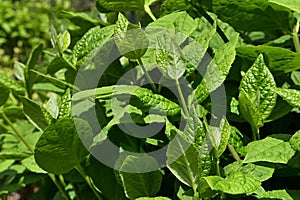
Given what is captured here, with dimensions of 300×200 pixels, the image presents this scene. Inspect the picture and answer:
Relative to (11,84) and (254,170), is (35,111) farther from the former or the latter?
(254,170)

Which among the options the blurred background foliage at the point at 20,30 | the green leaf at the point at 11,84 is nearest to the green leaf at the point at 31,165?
the green leaf at the point at 11,84

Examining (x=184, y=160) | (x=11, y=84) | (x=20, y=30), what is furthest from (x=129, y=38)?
(x=20, y=30)

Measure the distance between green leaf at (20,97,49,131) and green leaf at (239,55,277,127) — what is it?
1.01ft

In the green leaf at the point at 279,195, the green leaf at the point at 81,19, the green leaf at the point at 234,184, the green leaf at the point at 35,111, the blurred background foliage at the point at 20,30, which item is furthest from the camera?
the blurred background foliage at the point at 20,30

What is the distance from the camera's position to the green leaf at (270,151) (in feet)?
2.25

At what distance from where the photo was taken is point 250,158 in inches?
27.4

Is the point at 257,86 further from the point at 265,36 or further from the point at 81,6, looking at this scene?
the point at 81,6

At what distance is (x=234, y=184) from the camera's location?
2.04 ft

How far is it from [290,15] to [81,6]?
5.82m

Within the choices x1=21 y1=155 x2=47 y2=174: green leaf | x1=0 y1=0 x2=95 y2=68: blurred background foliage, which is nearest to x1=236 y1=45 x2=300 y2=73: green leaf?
x1=21 y1=155 x2=47 y2=174: green leaf

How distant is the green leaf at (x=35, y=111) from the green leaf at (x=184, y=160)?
25 cm

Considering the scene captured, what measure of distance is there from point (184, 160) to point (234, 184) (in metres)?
0.08

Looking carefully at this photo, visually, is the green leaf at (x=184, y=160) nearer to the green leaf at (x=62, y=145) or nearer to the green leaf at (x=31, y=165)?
the green leaf at (x=62, y=145)

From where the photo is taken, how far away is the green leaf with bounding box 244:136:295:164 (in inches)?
27.0
